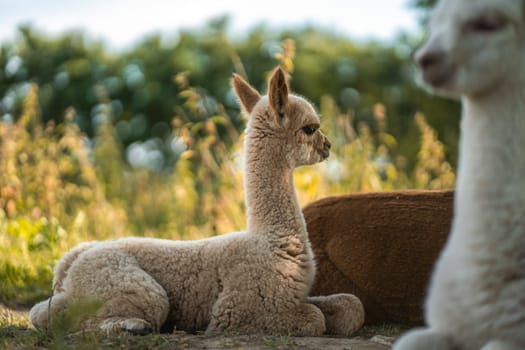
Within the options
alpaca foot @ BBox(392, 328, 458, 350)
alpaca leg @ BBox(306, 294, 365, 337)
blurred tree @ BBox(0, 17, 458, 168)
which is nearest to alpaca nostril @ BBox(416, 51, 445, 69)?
alpaca foot @ BBox(392, 328, 458, 350)

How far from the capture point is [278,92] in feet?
12.8

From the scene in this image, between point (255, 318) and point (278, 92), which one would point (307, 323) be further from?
point (278, 92)

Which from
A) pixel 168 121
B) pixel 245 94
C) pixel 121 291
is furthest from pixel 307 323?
pixel 168 121

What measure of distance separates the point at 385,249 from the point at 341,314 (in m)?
0.64

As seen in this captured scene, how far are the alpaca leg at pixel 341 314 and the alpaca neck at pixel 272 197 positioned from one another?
0.42 metres

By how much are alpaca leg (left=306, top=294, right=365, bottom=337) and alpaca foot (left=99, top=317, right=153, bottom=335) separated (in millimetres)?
972

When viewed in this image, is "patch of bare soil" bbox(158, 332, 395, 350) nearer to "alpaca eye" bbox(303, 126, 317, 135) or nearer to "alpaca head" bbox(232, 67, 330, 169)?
"alpaca head" bbox(232, 67, 330, 169)

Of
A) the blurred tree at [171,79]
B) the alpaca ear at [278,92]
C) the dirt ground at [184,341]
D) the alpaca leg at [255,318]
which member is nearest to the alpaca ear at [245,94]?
the alpaca ear at [278,92]

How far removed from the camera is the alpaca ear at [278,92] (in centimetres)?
386

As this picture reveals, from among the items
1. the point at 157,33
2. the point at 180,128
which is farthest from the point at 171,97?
the point at 180,128

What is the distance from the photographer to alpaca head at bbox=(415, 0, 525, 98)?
95.3 inches

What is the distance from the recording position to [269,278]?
3.80 meters

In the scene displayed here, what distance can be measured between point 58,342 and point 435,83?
191cm

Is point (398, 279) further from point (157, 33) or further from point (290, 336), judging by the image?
point (157, 33)
